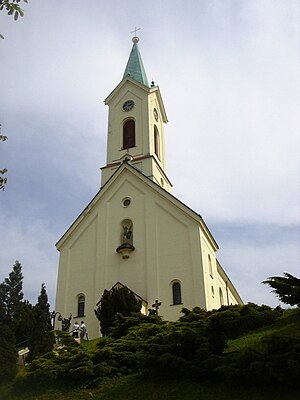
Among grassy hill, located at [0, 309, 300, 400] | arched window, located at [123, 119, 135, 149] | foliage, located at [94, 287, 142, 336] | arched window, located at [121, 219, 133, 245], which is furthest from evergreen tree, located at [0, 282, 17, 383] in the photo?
arched window, located at [123, 119, 135, 149]

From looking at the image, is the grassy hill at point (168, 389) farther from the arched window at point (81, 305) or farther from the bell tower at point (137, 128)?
the bell tower at point (137, 128)

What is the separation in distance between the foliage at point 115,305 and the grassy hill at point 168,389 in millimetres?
10269

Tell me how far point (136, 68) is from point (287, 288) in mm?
36432

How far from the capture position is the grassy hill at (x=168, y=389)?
43.5 ft

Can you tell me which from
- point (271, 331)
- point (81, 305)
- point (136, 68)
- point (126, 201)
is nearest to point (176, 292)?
point (81, 305)

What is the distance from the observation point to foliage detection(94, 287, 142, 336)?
28.5 m

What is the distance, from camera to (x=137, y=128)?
43.4 metres

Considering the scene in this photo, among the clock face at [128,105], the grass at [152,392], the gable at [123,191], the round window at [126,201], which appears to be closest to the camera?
the grass at [152,392]

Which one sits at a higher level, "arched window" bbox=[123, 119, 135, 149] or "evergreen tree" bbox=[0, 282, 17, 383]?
"arched window" bbox=[123, 119, 135, 149]

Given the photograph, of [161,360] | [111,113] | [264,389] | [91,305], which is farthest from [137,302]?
[111,113]

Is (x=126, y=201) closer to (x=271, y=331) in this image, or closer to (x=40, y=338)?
(x=40, y=338)

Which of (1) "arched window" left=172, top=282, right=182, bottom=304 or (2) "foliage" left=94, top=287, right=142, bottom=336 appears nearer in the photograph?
(2) "foliage" left=94, top=287, right=142, bottom=336

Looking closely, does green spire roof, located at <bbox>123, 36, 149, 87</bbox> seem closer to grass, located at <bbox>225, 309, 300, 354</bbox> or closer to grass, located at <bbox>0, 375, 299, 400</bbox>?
grass, located at <bbox>225, 309, 300, 354</bbox>

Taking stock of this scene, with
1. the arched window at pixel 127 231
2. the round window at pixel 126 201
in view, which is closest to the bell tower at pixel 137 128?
the round window at pixel 126 201
